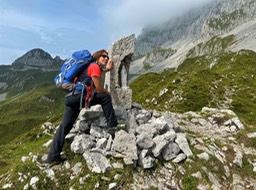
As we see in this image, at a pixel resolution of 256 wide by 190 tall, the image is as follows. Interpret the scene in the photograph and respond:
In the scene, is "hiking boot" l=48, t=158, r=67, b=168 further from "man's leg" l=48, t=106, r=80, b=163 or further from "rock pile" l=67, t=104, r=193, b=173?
"rock pile" l=67, t=104, r=193, b=173

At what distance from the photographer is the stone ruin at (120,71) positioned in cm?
1530

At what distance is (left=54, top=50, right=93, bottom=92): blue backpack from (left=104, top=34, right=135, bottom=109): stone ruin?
11.1 ft

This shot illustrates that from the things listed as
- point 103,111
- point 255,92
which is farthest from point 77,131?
point 255,92

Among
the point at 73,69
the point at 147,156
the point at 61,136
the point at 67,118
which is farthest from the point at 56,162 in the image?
the point at 73,69

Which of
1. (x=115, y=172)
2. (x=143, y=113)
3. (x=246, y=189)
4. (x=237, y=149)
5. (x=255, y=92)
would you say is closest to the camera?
(x=115, y=172)

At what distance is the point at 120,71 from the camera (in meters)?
15.7

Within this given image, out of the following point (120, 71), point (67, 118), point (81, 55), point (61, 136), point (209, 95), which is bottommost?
point (209, 95)

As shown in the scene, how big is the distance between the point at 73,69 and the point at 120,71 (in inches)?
170

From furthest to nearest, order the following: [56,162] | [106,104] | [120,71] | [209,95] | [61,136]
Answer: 1. [209,95]
2. [120,71]
3. [106,104]
4. [61,136]
5. [56,162]

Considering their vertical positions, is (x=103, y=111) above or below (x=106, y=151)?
above

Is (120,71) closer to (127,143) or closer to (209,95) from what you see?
(127,143)

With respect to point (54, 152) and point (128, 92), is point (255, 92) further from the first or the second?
point (54, 152)

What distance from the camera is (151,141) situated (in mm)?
12547

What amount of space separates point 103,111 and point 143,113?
12.5 ft
